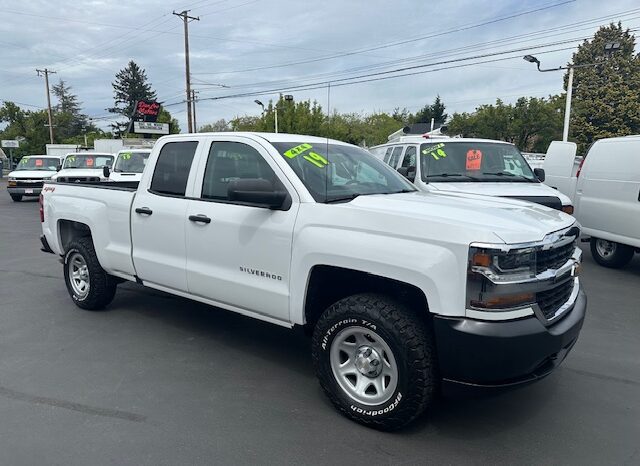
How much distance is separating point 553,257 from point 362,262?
3.94 feet

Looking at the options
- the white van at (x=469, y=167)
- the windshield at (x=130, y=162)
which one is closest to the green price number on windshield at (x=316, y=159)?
the white van at (x=469, y=167)

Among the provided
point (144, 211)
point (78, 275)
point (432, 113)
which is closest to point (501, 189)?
point (144, 211)

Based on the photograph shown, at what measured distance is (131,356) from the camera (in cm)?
445

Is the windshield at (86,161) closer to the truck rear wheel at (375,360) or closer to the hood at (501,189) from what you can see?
the hood at (501,189)

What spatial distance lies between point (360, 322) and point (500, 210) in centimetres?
124

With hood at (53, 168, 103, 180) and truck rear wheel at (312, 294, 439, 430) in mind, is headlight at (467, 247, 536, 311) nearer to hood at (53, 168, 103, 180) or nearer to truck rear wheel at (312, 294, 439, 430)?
truck rear wheel at (312, 294, 439, 430)

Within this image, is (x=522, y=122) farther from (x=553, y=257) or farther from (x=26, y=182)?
(x=553, y=257)

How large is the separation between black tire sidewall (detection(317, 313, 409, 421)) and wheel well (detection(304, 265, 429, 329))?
0.26 m

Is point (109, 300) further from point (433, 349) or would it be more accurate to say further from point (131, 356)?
point (433, 349)

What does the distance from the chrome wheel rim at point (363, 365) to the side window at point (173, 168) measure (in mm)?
2102

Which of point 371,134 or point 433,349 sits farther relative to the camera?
point 371,134

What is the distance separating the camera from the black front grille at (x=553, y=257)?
119 inches

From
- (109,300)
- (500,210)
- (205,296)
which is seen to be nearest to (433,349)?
A: (500,210)

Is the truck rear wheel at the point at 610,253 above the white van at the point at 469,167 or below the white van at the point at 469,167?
below
